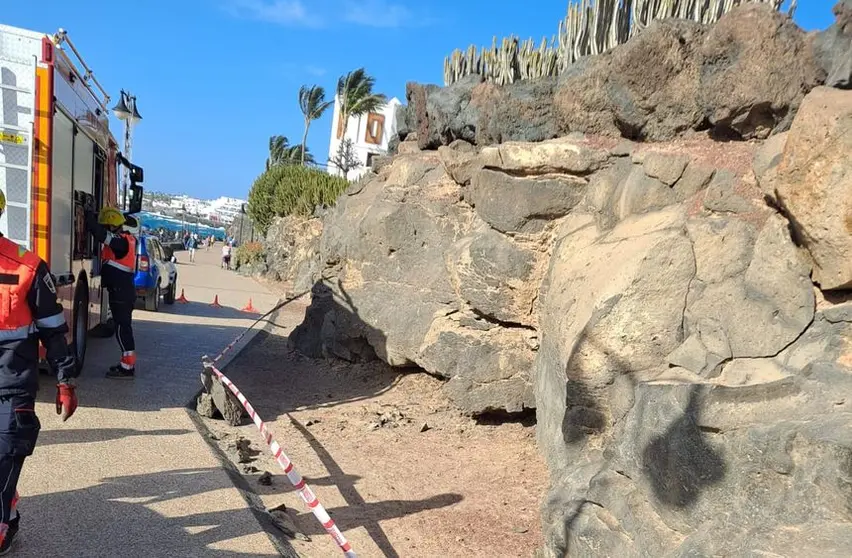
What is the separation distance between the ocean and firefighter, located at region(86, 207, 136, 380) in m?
16.1

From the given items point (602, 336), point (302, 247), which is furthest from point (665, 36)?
point (302, 247)

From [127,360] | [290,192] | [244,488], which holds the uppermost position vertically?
[290,192]

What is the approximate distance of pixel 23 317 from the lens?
3.65 m

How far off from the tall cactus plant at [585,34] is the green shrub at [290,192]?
17436 mm

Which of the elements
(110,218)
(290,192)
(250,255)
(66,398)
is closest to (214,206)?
(250,255)

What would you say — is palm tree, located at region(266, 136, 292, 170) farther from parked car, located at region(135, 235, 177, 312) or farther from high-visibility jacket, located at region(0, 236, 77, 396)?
high-visibility jacket, located at region(0, 236, 77, 396)

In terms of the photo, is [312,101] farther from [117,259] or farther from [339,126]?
[117,259]

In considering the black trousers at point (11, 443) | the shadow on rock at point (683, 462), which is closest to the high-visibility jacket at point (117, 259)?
the black trousers at point (11, 443)

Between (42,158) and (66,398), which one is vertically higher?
(42,158)

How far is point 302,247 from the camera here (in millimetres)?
26781

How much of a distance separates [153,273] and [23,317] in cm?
1166

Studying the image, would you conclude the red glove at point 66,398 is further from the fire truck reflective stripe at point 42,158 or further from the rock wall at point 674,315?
the rock wall at point 674,315

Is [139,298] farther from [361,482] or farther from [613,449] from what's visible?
[613,449]

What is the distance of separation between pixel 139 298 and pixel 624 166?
40.8 ft
